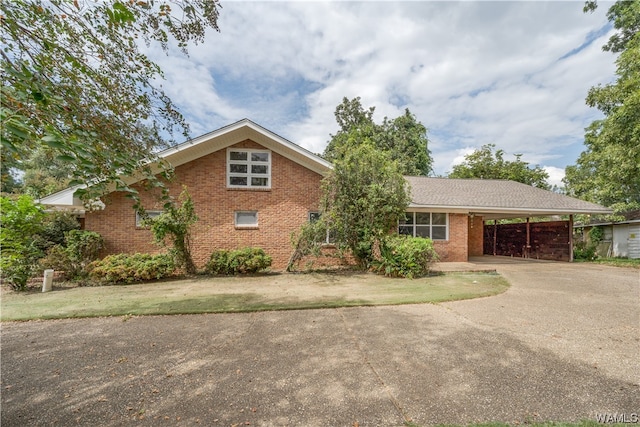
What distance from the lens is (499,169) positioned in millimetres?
29500

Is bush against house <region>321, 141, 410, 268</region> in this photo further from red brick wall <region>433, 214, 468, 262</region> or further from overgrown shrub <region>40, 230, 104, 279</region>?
overgrown shrub <region>40, 230, 104, 279</region>

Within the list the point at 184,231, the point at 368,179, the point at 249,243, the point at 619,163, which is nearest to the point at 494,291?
the point at 368,179

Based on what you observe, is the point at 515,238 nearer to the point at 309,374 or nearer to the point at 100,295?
the point at 309,374

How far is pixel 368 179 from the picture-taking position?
10.8 meters

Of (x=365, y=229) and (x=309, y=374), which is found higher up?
(x=365, y=229)

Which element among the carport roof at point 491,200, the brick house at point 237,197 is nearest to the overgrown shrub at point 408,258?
the brick house at point 237,197

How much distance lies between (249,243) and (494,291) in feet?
28.3

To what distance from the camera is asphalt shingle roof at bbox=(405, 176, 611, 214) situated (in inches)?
528

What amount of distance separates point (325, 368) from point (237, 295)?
4.30 m

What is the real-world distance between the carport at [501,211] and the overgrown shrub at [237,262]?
6.92m

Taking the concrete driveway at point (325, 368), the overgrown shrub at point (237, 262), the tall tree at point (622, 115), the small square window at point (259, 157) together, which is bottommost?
the concrete driveway at point (325, 368)

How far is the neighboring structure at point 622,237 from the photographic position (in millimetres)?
17172

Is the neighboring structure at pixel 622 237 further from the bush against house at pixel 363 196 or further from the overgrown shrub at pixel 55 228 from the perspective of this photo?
the overgrown shrub at pixel 55 228

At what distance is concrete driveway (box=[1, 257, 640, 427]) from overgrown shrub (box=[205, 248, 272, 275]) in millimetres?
4398
